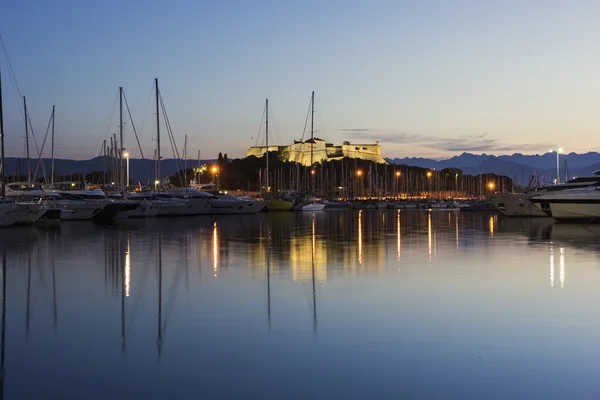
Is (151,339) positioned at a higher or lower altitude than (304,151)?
lower

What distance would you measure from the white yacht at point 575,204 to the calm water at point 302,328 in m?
22.7

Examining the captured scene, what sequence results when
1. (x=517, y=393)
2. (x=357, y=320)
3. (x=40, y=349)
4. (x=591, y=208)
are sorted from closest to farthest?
(x=517, y=393) < (x=40, y=349) < (x=357, y=320) < (x=591, y=208)

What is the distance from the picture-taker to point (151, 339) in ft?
26.8

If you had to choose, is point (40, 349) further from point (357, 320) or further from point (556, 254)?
point (556, 254)

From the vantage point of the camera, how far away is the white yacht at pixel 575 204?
38969 mm

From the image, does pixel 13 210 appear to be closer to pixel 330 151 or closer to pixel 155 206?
pixel 155 206

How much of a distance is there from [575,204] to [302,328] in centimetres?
3412

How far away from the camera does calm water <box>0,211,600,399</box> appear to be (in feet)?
20.8

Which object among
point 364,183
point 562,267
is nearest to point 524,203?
point 562,267

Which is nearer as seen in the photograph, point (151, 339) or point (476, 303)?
point (151, 339)

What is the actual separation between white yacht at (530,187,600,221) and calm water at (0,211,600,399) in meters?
22.7

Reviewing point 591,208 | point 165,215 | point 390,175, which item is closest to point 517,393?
point 591,208

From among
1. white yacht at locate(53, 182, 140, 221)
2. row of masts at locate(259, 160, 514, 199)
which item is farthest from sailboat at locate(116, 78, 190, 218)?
row of masts at locate(259, 160, 514, 199)

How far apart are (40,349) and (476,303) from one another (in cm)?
612
